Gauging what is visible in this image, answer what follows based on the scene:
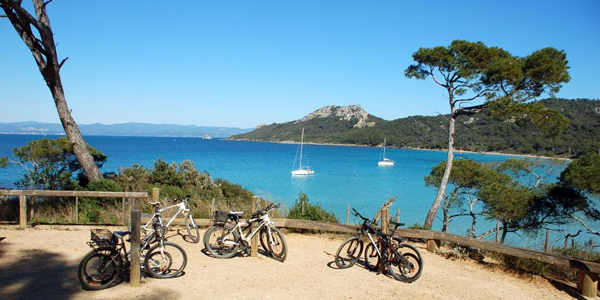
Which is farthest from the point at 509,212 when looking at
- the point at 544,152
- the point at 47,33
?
the point at 544,152

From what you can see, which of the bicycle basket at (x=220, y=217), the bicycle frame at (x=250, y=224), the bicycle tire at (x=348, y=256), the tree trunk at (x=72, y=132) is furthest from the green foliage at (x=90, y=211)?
the bicycle tire at (x=348, y=256)

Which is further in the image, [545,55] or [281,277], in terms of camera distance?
[545,55]

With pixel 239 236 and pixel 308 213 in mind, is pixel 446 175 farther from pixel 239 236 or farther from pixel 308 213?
pixel 239 236

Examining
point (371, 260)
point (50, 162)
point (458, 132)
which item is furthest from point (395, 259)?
point (458, 132)

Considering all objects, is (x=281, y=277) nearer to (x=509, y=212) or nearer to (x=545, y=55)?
(x=509, y=212)

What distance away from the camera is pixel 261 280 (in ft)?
18.5

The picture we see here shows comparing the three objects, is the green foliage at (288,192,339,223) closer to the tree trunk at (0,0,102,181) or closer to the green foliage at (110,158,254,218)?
the green foliage at (110,158,254,218)

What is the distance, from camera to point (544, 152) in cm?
4344

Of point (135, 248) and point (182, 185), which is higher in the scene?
point (135, 248)

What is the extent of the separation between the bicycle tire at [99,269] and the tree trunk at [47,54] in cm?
695

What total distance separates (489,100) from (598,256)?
6241 millimetres

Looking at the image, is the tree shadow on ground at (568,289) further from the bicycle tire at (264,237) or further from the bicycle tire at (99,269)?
the bicycle tire at (99,269)

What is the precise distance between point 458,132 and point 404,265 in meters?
61.2

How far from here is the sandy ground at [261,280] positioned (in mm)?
4965
